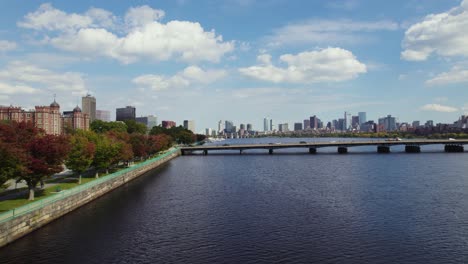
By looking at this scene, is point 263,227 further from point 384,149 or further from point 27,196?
point 384,149

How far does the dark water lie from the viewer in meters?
35.5

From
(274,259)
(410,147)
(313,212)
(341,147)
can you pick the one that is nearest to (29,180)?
(274,259)

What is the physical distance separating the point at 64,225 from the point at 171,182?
41.3 metres

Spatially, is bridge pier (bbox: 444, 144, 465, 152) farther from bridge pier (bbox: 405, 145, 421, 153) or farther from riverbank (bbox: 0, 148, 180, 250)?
riverbank (bbox: 0, 148, 180, 250)

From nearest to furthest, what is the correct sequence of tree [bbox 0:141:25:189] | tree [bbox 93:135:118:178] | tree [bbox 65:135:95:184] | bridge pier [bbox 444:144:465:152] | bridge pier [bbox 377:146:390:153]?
1. tree [bbox 0:141:25:189]
2. tree [bbox 65:135:95:184]
3. tree [bbox 93:135:118:178]
4. bridge pier [bbox 377:146:390:153]
5. bridge pier [bbox 444:144:465:152]

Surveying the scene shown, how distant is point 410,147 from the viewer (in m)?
189

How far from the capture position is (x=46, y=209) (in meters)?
46.3

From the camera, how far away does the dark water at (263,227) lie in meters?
35.5

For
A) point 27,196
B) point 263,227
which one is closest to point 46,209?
point 27,196

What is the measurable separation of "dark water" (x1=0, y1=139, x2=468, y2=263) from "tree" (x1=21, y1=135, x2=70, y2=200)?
686 centimetres

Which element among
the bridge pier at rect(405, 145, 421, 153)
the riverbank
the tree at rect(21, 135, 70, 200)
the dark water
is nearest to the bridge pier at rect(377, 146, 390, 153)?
the bridge pier at rect(405, 145, 421, 153)

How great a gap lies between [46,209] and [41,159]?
8218 mm

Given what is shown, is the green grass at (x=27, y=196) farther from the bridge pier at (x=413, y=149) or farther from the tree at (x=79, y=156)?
the bridge pier at (x=413, y=149)

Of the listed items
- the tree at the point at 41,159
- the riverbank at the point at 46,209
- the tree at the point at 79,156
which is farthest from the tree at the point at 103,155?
the tree at the point at 41,159
